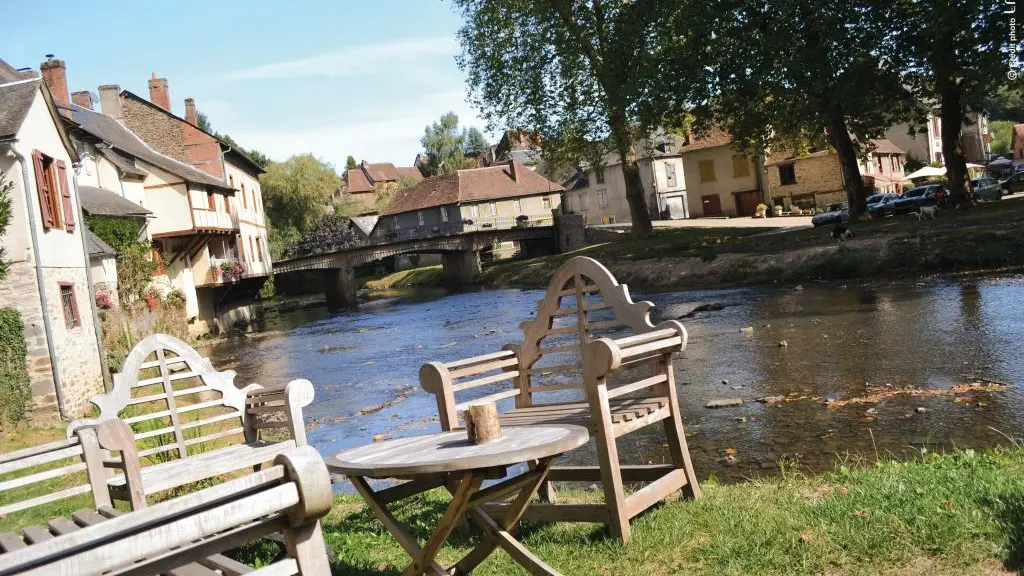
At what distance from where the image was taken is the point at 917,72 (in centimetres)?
2952

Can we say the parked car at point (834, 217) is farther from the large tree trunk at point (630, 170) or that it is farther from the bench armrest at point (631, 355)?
the bench armrest at point (631, 355)

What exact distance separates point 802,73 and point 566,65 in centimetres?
1192

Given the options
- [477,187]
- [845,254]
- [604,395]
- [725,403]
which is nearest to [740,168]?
[477,187]

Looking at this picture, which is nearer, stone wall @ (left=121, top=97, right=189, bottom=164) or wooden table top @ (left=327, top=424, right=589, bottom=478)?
wooden table top @ (left=327, top=424, right=589, bottom=478)

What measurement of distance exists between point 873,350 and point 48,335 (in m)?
14.3

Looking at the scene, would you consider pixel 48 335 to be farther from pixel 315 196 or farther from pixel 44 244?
pixel 315 196

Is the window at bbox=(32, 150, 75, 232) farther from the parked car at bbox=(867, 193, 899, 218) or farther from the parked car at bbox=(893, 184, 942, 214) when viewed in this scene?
the parked car at bbox=(867, 193, 899, 218)

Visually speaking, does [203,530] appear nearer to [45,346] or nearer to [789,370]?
[789,370]

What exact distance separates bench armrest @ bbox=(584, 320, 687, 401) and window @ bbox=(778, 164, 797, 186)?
5978 centimetres

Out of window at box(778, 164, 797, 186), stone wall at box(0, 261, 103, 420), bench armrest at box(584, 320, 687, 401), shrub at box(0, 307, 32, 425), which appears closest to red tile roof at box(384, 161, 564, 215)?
window at box(778, 164, 797, 186)

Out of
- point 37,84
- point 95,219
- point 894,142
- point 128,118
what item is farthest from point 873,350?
point 894,142

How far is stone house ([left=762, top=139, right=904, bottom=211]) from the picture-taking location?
197 ft

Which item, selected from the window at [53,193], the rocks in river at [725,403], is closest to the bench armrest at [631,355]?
the rocks in river at [725,403]

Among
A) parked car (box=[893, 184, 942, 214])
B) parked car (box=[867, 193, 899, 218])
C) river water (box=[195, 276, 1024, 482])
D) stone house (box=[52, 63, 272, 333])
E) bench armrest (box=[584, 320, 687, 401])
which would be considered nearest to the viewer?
bench armrest (box=[584, 320, 687, 401])
